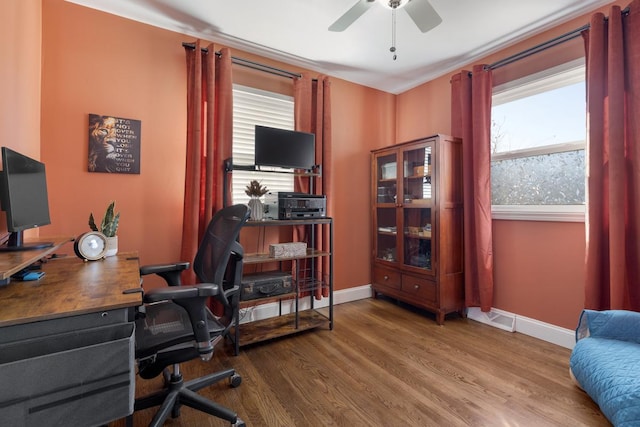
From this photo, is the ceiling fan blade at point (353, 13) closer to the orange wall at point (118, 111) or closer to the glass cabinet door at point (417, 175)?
the orange wall at point (118, 111)

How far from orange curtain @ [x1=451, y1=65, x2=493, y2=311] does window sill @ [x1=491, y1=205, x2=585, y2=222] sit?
0.49 ft

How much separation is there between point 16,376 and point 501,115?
362 cm

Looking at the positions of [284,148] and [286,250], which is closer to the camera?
[286,250]

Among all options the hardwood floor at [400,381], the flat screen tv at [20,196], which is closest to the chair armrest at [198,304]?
the hardwood floor at [400,381]

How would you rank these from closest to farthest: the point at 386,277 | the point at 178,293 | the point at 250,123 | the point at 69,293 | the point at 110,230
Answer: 1. the point at 69,293
2. the point at 178,293
3. the point at 110,230
4. the point at 250,123
5. the point at 386,277

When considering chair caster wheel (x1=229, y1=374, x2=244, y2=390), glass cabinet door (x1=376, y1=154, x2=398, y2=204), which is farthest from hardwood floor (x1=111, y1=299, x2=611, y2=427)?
glass cabinet door (x1=376, y1=154, x2=398, y2=204)

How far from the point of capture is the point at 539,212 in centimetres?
250

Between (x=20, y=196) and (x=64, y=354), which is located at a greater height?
(x=20, y=196)

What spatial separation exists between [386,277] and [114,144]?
2852 millimetres

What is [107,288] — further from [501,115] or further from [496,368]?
[501,115]

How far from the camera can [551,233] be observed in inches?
96.6

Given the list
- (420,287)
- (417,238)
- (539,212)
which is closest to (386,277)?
(420,287)

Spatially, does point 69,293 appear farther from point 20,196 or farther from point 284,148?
point 284,148

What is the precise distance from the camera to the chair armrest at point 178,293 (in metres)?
1.19
